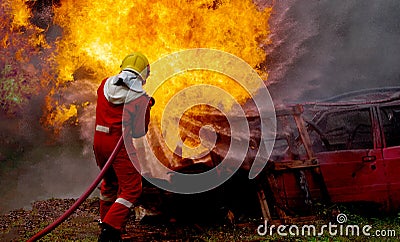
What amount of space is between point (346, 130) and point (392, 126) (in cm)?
69

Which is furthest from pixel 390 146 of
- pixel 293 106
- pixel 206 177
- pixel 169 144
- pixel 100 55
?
pixel 100 55

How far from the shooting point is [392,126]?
6.44 metres

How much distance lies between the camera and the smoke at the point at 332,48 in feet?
36.6

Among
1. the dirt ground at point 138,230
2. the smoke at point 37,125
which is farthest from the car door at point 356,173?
the smoke at point 37,125

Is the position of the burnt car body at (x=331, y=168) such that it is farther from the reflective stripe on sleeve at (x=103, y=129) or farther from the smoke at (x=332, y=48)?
the smoke at (x=332, y=48)

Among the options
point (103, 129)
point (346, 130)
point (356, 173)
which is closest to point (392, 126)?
point (346, 130)

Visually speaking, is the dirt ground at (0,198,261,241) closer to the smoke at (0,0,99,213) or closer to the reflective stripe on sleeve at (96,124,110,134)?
the reflective stripe on sleeve at (96,124,110,134)

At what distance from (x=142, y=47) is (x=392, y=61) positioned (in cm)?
721

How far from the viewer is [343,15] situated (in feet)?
38.2

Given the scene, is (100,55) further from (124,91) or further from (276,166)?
(276,166)

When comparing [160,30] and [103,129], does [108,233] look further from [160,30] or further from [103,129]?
[160,30]

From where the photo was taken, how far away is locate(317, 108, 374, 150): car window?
6.48 meters

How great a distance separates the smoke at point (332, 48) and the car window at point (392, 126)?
4504 mm

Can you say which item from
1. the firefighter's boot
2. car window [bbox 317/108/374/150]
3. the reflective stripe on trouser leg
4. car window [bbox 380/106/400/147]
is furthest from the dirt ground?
car window [bbox 380/106/400/147]
